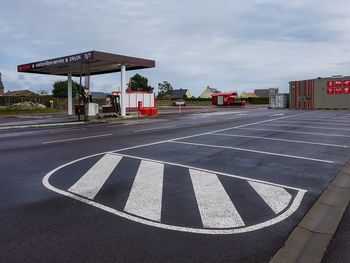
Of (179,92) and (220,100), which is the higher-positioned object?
(179,92)

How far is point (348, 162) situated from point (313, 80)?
48.7 metres

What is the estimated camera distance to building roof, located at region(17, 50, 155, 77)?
93.5 feet

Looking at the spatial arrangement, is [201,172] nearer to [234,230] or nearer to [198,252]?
[234,230]

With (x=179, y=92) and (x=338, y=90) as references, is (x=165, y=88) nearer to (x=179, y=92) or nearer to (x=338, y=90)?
(x=179, y=92)

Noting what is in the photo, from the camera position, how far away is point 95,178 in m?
8.03

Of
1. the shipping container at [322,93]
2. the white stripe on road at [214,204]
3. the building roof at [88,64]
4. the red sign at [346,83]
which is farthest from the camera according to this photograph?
the shipping container at [322,93]

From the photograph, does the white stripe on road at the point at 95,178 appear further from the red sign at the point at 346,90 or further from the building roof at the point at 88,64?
the red sign at the point at 346,90

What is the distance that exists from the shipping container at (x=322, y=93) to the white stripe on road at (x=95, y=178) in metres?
49.7

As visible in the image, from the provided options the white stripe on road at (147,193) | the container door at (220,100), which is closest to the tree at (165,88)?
the container door at (220,100)

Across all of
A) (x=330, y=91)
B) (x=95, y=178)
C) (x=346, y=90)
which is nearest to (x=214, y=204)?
(x=95, y=178)

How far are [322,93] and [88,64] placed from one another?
118ft

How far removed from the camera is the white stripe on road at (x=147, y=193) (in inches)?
227

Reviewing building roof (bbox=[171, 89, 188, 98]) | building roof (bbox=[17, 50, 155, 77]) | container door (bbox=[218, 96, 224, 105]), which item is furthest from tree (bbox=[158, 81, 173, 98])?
building roof (bbox=[17, 50, 155, 77])

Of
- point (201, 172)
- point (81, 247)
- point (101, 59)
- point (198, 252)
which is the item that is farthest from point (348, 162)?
point (101, 59)
